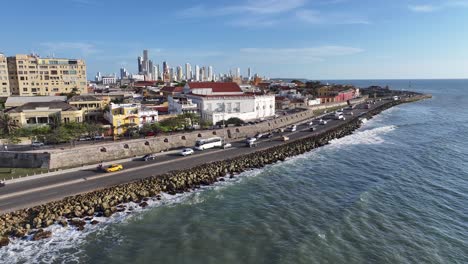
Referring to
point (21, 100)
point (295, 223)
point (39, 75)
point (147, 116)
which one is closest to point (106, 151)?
point (147, 116)

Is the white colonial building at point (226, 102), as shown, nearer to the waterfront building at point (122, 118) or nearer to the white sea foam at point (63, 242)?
the waterfront building at point (122, 118)

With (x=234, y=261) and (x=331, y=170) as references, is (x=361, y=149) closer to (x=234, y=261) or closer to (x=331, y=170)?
(x=331, y=170)

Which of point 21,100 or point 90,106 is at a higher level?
point 21,100

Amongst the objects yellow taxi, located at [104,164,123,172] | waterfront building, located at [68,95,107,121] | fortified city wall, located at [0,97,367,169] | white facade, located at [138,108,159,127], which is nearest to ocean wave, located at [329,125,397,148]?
fortified city wall, located at [0,97,367,169]

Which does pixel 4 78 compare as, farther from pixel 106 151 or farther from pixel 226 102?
pixel 106 151

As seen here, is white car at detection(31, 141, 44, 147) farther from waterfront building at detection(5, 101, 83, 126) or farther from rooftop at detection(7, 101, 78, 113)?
rooftop at detection(7, 101, 78, 113)

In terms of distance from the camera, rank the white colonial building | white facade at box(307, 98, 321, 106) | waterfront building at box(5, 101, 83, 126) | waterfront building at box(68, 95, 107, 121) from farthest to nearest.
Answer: white facade at box(307, 98, 321, 106) → the white colonial building → waterfront building at box(68, 95, 107, 121) → waterfront building at box(5, 101, 83, 126)

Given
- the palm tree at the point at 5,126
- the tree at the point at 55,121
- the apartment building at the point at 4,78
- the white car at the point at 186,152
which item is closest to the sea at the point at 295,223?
the white car at the point at 186,152
